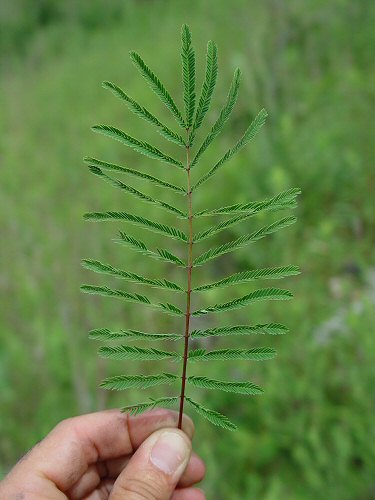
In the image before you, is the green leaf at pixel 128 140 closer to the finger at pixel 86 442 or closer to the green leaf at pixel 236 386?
the green leaf at pixel 236 386

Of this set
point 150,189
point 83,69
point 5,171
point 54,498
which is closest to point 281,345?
point 54,498

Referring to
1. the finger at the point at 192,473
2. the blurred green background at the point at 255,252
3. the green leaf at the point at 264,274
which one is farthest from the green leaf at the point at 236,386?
the blurred green background at the point at 255,252

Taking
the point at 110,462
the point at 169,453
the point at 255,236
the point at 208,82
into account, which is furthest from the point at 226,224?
the point at 110,462

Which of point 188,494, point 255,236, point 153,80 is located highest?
point 153,80

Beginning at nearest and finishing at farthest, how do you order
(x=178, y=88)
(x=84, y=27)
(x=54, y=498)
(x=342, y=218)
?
1. (x=54, y=498)
2. (x=342, y=218)
3. (x=178, y=88)
4. (x=84, y=27)

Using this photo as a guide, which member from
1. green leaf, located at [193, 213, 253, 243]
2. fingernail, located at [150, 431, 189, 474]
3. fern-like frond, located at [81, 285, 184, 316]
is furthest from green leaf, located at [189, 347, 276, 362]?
fingernail, located at [150, 431, 189, 474]

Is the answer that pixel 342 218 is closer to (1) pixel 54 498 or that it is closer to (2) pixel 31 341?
(2) pixel 31 341

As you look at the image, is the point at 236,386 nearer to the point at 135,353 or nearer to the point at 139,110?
the point at 135,353
